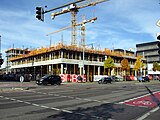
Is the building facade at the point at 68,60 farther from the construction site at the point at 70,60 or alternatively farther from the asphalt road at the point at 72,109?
the asphalt road at the point at 72,109

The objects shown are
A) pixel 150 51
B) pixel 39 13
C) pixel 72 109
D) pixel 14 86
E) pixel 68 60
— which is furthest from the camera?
pixel 150 51

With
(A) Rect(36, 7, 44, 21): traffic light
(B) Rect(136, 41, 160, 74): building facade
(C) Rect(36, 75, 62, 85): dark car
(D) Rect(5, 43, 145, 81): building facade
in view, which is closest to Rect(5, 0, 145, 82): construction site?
(D) Rect(5, 43, 145, 81): building facade

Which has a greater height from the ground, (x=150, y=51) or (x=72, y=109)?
(x=150, y=51)

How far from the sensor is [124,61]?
73.7m

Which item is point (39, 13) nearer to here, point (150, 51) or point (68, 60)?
point (68, 60)

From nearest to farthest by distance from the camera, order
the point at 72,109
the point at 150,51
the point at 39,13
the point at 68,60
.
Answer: the point at 72,109 < the point at 39,13 < the point at 68,60 < the point at 150,51

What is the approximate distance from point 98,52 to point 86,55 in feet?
15.3

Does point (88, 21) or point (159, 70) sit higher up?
point (88, 21)

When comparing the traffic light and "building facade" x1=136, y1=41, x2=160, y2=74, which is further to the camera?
"building facade" x1=136, y1=41, x2=160, y2=74

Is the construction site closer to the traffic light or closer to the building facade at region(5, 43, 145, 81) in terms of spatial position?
the building facade at region(5, 43, 145, 81)

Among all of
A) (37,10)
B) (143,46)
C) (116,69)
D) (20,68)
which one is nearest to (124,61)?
(116,69)

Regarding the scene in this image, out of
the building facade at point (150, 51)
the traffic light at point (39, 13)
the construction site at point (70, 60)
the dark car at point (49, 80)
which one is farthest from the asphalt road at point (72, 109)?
the building facade at point (150, 51)

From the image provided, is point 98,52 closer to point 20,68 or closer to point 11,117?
point 20,68

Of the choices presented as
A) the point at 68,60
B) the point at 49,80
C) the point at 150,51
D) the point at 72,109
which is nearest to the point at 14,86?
the point at 49,80
